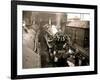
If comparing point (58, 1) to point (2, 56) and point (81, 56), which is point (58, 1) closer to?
point (81, 56)

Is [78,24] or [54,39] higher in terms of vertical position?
[78,24]

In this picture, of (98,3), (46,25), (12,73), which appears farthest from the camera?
(98,3)

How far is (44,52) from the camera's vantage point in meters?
1.87

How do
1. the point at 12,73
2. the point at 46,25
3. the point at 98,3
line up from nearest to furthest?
the point at 12,73
the point at 46,25
the point at 98,3

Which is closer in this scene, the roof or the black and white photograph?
the black and white photograph

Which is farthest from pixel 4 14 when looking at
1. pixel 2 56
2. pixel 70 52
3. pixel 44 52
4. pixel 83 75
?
pixel 83 75

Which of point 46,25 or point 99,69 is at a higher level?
point 46,25

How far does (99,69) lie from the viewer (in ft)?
6.75

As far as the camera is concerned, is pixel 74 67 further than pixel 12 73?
Yes

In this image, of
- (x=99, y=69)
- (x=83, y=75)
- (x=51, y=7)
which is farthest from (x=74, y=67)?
(x=51, y=7)

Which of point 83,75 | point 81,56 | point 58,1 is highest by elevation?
point 58,1

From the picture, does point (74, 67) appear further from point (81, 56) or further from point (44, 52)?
point (44, 52)

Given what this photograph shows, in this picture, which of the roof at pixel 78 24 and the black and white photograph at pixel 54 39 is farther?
the roof at pixel 78 24

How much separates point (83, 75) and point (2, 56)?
0.83 meters
